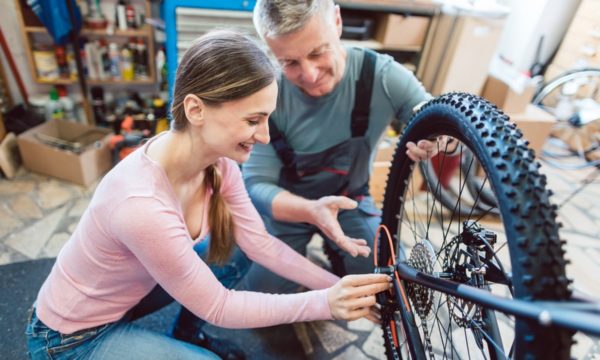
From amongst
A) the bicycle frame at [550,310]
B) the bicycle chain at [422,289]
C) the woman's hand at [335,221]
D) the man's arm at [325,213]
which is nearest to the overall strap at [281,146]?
the man's arm at [325,213]

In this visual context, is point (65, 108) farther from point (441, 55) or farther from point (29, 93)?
point (441, 55)

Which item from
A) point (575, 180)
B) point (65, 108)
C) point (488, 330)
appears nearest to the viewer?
point (488, 330)

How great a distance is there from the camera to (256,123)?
2.76 feet

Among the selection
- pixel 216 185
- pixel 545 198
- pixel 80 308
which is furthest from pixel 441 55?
pixel 80 308

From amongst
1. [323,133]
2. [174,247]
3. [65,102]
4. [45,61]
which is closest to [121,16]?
[45,61]

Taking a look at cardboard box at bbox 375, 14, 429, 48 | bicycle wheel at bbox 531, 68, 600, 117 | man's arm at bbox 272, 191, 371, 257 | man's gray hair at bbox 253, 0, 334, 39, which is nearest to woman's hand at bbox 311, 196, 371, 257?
man's arm at bbox 272, 191, 371, 257

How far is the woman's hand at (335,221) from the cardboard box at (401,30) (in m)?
1.59

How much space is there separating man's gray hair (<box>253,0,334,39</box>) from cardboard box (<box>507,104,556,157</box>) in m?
1.78

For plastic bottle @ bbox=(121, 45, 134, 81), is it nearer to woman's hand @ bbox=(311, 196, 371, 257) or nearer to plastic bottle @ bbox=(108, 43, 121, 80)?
plastic bottle @ bbox=(108, 43, 121, 80)

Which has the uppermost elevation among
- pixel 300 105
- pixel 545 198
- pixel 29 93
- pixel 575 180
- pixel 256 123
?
pixel 545 198

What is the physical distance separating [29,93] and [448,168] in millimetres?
2635

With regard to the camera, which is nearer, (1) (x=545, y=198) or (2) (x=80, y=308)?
(1) (x=545, y=198)

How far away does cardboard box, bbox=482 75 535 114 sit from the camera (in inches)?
89.2

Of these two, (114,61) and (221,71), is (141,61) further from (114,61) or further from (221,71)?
(221,71)
